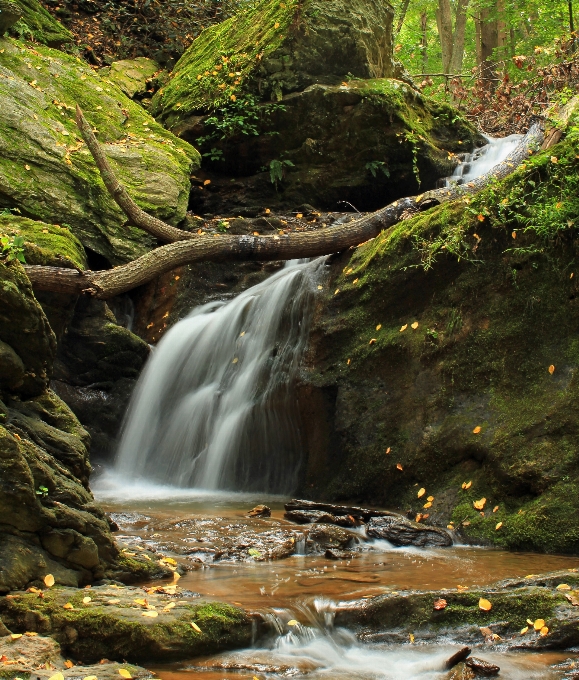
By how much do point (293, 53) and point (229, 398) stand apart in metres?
7.01

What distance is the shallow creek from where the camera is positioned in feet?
9.68

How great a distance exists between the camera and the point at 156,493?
7.10 metres

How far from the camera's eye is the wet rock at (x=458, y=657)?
2.94 metres

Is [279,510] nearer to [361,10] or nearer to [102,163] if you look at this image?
[102,163]

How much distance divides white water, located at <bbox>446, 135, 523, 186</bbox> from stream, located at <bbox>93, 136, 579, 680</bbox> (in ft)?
0.39

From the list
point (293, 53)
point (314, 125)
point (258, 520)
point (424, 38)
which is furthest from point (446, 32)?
point (258, 520)

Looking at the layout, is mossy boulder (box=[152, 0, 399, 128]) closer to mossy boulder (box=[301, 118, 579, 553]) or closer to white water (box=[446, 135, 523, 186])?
white water (box=[446, 135, 523, 186])

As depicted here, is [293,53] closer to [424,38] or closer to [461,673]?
[461,673]

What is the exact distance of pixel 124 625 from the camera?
286 cm

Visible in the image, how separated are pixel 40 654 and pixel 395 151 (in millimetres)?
10351

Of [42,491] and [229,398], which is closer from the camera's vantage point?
[42,491]

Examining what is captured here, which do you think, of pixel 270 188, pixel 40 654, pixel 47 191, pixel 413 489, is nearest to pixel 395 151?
pixel 270 188

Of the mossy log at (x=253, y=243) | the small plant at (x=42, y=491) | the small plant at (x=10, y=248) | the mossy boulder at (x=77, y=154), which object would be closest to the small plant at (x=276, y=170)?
the mossy boulder at (x=77, y=154)

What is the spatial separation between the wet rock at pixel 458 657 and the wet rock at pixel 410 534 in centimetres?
204
